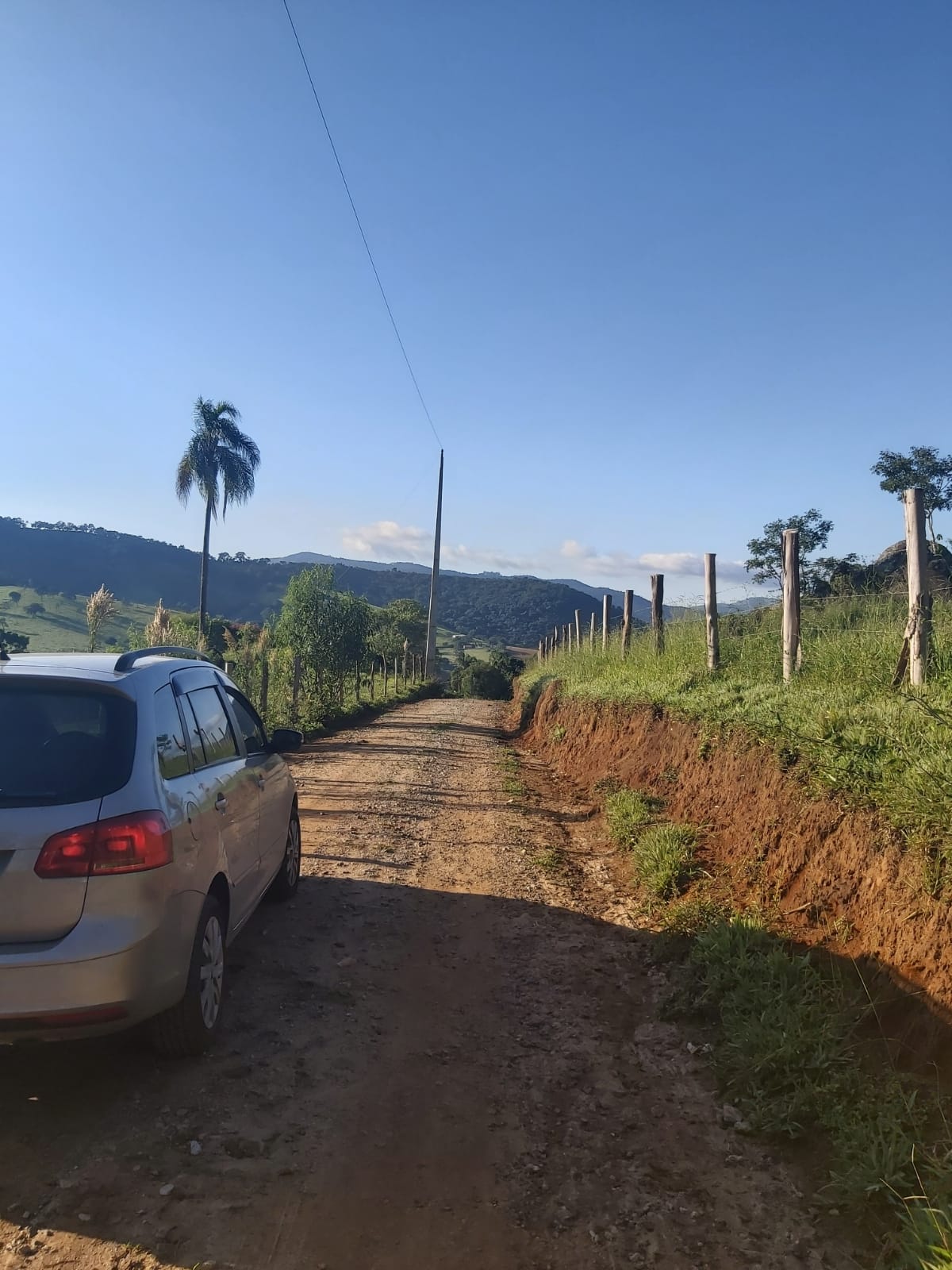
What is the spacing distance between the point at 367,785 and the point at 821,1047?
8830mm

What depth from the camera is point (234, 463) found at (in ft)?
107

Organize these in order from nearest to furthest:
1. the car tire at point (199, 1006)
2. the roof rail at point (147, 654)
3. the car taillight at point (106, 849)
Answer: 1. the car taillight at point (106, 849)
2. the car tire at point (199, 1006)
3. the roof rail at point (147, 654)

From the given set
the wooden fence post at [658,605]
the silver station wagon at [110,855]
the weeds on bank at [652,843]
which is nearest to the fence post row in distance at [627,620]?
the wooden fence post at [658,605]

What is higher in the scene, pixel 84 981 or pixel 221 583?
→ pixel 221 583

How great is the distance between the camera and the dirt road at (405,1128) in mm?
2889

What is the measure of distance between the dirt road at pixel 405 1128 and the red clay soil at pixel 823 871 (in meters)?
0.91

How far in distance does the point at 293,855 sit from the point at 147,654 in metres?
2.54

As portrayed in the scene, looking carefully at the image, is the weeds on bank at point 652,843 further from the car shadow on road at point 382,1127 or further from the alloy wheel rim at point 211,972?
the alloy wheel rim at point 211,972

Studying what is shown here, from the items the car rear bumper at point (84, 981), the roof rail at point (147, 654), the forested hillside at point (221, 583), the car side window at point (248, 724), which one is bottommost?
the car rear bumper at point (84, 981)

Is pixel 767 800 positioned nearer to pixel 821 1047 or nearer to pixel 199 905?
pixel 821 1047

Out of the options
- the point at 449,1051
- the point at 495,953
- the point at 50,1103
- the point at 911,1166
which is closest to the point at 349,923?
the point at 495,953

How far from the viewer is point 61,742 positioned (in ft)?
12.0

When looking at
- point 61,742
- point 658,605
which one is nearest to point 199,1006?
point 61,742

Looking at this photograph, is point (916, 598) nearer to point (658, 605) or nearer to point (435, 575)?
point (658, 605)
